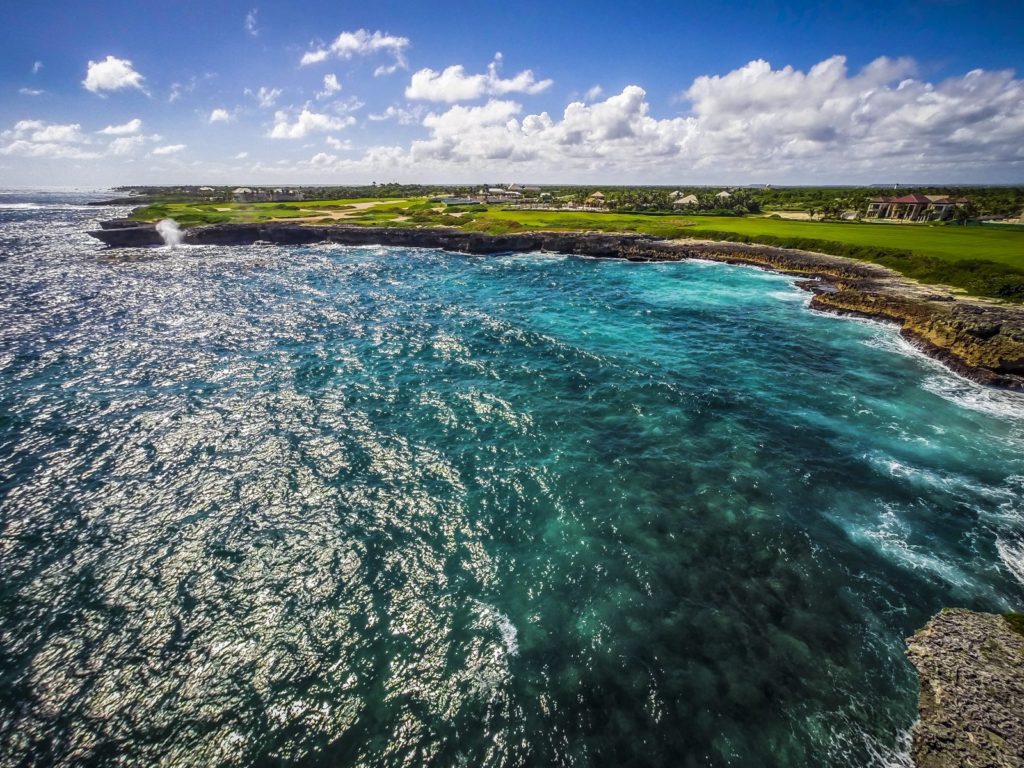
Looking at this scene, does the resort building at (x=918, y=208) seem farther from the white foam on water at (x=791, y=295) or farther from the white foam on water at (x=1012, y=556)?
the white foam on water at (x=1012, y=556)

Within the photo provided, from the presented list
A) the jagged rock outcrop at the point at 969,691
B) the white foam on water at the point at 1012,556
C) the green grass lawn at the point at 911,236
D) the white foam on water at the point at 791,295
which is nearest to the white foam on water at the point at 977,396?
the white foam on water at the point at 1012,556

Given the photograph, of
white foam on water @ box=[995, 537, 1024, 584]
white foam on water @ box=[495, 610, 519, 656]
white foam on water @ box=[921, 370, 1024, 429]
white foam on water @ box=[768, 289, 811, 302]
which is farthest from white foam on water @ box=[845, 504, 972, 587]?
white foam on water @ box=[768, 289, 811, 302]

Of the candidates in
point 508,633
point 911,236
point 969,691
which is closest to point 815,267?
point 911,236

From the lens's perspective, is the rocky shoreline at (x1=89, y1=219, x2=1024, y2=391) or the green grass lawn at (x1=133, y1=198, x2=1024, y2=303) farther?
the green grass lawn at (x1=133, y1=198, x2=1024, y2=303)

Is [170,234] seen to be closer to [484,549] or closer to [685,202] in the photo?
[484,549]

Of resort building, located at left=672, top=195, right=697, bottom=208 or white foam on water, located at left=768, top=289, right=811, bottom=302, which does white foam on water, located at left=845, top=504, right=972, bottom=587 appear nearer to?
white foam on water, located at left=768, top=289, right=811, bottom=302

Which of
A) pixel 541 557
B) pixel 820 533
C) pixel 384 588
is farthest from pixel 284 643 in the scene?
pixel 820 533
